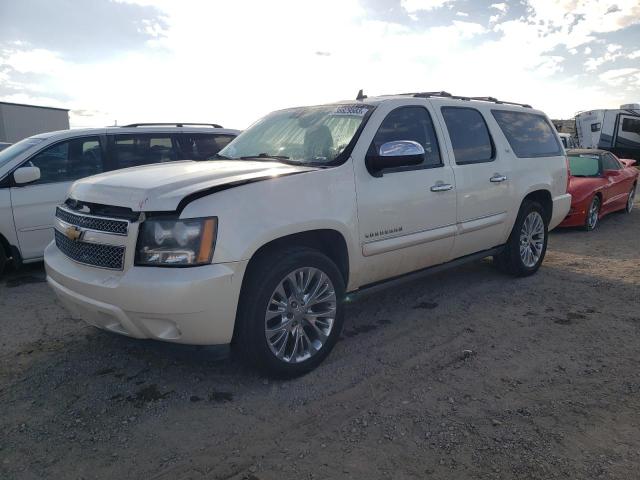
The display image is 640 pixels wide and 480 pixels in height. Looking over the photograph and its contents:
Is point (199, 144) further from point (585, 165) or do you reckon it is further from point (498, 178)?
point (585, 165)

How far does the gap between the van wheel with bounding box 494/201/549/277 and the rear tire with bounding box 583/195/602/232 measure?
365cm

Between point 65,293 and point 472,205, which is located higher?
point 472,205

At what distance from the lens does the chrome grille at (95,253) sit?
9.91ft

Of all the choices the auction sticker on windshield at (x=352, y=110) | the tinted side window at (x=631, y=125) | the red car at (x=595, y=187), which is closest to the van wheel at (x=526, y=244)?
the auction sticker on windshield at (x=352, y=110)

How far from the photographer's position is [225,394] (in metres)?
3.23

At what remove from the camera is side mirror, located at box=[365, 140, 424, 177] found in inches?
145

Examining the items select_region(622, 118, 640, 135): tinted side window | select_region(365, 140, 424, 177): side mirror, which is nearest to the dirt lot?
select_region(365, 140, 424, 177): side mirror

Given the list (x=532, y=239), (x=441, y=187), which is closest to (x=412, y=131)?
(x=441, y=187)

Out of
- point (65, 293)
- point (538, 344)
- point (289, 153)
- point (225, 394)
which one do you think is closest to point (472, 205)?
point (538, 344)

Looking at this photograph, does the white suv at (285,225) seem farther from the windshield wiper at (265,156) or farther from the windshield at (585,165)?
the windshield at (585,165)

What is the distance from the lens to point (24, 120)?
3484 cm

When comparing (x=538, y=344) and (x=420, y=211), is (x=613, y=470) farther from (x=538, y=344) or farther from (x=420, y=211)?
(x=420, y=211)

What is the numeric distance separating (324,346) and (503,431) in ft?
4.24

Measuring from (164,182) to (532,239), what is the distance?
14.5 ft
